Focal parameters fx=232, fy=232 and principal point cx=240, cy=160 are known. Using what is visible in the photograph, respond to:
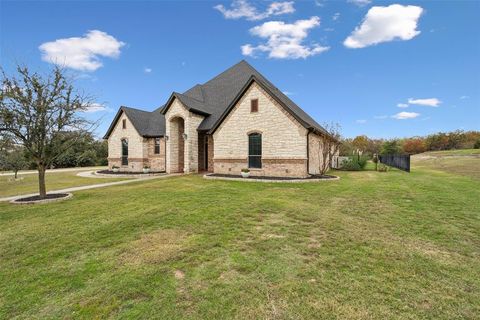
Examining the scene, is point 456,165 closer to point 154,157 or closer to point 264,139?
point 264,139

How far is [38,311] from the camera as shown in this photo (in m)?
3.09

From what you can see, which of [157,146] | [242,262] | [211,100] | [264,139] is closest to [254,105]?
[264,139]

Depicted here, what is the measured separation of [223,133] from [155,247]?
13228 mm

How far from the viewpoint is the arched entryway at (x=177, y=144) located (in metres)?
20.8

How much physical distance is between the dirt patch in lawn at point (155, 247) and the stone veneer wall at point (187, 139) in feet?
47.0

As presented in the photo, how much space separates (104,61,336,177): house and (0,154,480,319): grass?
7.91 meters

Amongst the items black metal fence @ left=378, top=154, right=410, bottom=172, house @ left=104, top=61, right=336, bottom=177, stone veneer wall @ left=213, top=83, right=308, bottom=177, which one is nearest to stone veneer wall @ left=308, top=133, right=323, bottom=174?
house @ left=104, top=61, right=336, bottom=177

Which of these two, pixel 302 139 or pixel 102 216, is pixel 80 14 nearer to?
pixel 102 216

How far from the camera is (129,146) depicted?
2361cm

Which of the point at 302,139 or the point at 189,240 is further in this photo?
the point at 302,139

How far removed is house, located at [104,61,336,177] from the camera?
15.6 m

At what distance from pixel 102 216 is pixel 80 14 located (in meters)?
14.2

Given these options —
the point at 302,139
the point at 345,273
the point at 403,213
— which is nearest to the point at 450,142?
the point at 302,139

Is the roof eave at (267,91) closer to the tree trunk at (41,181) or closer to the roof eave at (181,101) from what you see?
the roof eave at (181,101)
